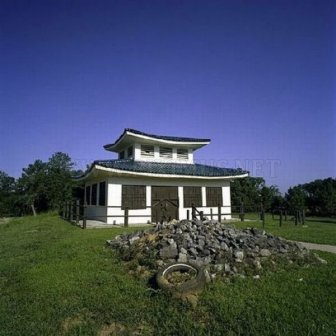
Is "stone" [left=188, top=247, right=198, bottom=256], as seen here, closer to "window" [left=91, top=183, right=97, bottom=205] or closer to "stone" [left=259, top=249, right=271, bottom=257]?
"stone" [left=259, top=249, right=271, bottom=257]

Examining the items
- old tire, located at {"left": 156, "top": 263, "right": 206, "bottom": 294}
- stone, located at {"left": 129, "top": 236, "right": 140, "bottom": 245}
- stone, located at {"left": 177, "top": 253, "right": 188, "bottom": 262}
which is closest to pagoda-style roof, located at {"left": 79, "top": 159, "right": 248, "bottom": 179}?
stone, located at {"left": 129, "top": 236, "right": 140, "bottom": 245}

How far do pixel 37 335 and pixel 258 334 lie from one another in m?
2.90

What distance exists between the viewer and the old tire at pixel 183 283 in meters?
5.41

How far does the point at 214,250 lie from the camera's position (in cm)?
710

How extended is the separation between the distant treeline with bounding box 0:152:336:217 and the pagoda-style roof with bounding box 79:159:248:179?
5441 mm

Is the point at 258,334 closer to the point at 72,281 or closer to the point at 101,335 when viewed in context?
the point at 101,335

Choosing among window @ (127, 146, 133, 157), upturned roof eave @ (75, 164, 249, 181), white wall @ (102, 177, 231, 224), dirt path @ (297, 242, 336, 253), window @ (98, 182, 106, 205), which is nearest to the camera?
dirt path @ (297, 242, 336, 253)

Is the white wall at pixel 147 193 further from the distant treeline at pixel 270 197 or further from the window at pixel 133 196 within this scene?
the distant treeline at pixel 270 197

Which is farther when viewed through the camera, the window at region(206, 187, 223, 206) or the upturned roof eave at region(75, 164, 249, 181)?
the window at region(206, 187, 223, 206)

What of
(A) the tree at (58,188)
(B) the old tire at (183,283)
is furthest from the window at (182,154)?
(B) the old tire at (183,283)

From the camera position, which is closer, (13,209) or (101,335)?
(101,335)

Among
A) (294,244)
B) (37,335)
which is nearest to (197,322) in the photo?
(37,335)

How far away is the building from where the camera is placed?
18.1 meters

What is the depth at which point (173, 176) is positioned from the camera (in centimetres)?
1920
